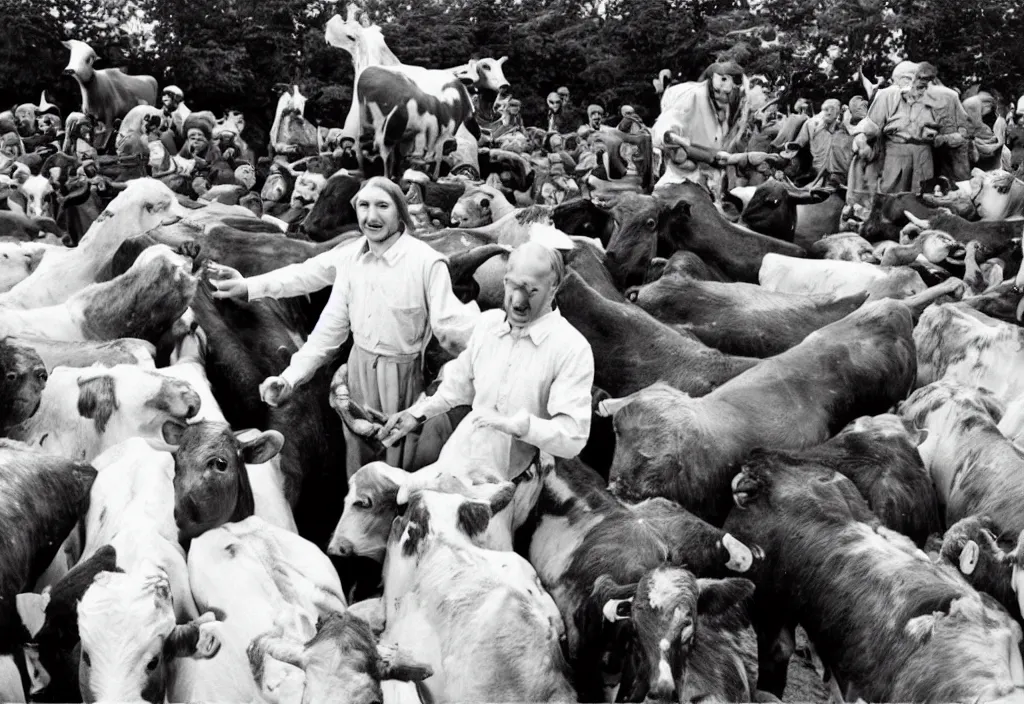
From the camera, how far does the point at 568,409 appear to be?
6004 mm

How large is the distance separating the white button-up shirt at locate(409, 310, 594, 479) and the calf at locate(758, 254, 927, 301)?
447 centimetres

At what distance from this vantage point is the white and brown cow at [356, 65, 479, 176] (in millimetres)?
14922

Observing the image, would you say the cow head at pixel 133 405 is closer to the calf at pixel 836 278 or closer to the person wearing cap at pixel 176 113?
the calf at pixel 836 278

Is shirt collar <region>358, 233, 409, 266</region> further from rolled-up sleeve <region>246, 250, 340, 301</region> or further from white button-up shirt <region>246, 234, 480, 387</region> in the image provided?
rolled-up sleeve <region>246, 250, 340, 301</region>

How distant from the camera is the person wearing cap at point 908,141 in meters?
16.4

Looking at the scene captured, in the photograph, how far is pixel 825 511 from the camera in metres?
6.37

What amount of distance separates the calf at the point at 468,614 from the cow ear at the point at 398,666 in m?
0.62

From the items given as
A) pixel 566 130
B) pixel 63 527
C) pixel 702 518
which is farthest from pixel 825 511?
pixel 566 130

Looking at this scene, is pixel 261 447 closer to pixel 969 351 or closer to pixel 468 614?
pixel 468 614

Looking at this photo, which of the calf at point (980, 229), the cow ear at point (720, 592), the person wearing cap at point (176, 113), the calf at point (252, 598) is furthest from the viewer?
the person wearing cap at point (176, 113)

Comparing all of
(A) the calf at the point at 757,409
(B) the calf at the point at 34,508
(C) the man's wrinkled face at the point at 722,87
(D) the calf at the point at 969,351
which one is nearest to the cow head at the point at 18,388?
(B) the calf at the point at 34,508

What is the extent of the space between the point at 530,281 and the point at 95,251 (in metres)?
4.30

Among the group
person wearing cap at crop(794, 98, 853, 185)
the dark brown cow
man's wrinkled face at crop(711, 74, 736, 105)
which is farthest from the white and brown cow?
person wearing cap at crop(794, 98, 853, 185)

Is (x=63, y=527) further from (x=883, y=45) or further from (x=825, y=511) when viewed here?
(x=883, y=45)
